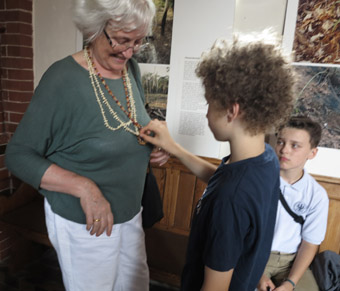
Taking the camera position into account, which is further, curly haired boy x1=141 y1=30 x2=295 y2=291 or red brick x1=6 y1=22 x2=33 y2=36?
red brick x1=6 y1=22 x2=33 y2=36

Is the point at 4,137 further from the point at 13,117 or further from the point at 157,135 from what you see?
the point at 157,135

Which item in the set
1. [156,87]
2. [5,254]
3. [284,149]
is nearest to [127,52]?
[284,149]

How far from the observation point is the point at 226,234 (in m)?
0.79

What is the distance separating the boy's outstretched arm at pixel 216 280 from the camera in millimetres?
821

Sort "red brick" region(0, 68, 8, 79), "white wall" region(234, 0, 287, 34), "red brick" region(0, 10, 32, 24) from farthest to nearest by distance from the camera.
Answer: "red brick" region(0, 68, 8, 79) < "red brick" region(0, 10, 32, 24) < "white wall" region(234, 0, 287, 34)

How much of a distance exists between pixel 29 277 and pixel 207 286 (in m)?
1.93

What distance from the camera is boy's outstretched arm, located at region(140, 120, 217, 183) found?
3.67ft

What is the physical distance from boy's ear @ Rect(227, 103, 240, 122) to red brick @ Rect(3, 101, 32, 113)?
2002 millimetres

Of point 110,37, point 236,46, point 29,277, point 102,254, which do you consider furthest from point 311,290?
point 29,277

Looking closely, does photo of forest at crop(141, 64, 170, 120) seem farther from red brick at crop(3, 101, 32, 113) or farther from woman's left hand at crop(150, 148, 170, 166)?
red brick at crop(3, 101, 32, 113)

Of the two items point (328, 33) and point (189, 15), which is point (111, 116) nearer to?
point (189, 15)

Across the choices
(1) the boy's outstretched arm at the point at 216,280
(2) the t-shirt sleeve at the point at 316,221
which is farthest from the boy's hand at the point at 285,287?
(1) the boy's outstretched arm at the point at 216,280

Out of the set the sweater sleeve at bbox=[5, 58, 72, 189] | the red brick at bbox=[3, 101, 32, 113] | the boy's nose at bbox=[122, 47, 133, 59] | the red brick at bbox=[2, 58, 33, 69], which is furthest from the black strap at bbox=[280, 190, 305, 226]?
the red brick at bbox=[2, 58, 33, 69]

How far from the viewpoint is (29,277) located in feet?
7.23
